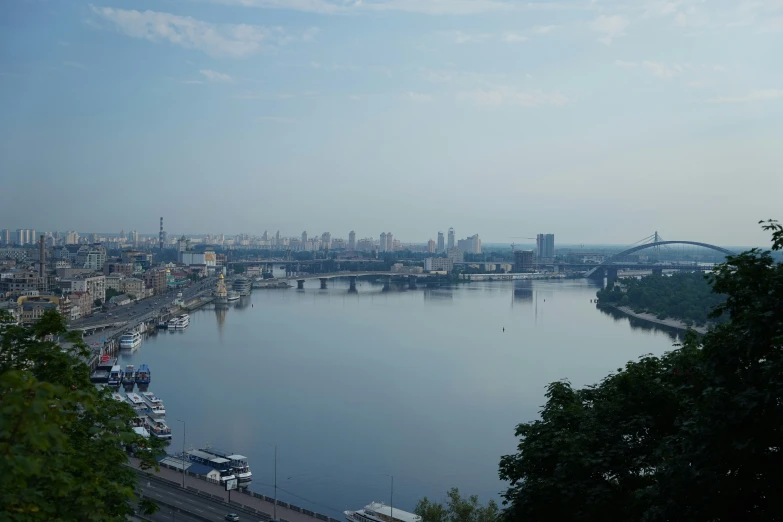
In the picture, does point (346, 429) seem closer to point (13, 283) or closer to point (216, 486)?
point (216, 486)

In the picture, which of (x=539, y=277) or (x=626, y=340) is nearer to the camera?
(x=626, y=340)

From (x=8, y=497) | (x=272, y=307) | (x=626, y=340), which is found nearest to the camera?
(x=8, y=497)

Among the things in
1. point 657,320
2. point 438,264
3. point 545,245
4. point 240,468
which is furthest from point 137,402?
point 545,245

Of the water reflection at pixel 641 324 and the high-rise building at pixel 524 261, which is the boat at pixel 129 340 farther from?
the high-rise building at pixel 524 261

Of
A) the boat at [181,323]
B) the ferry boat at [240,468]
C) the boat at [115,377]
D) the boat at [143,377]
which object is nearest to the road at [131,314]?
the boat at [181,323]

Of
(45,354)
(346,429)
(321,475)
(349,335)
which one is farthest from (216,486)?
(349,335)

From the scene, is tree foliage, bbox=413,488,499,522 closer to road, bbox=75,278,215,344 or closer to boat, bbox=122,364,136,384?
boat, bbox=122,364,136,384

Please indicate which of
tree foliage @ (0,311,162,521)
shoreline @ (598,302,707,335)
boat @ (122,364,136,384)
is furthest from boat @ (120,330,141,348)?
tree foliage @ (0,311,162,521)
